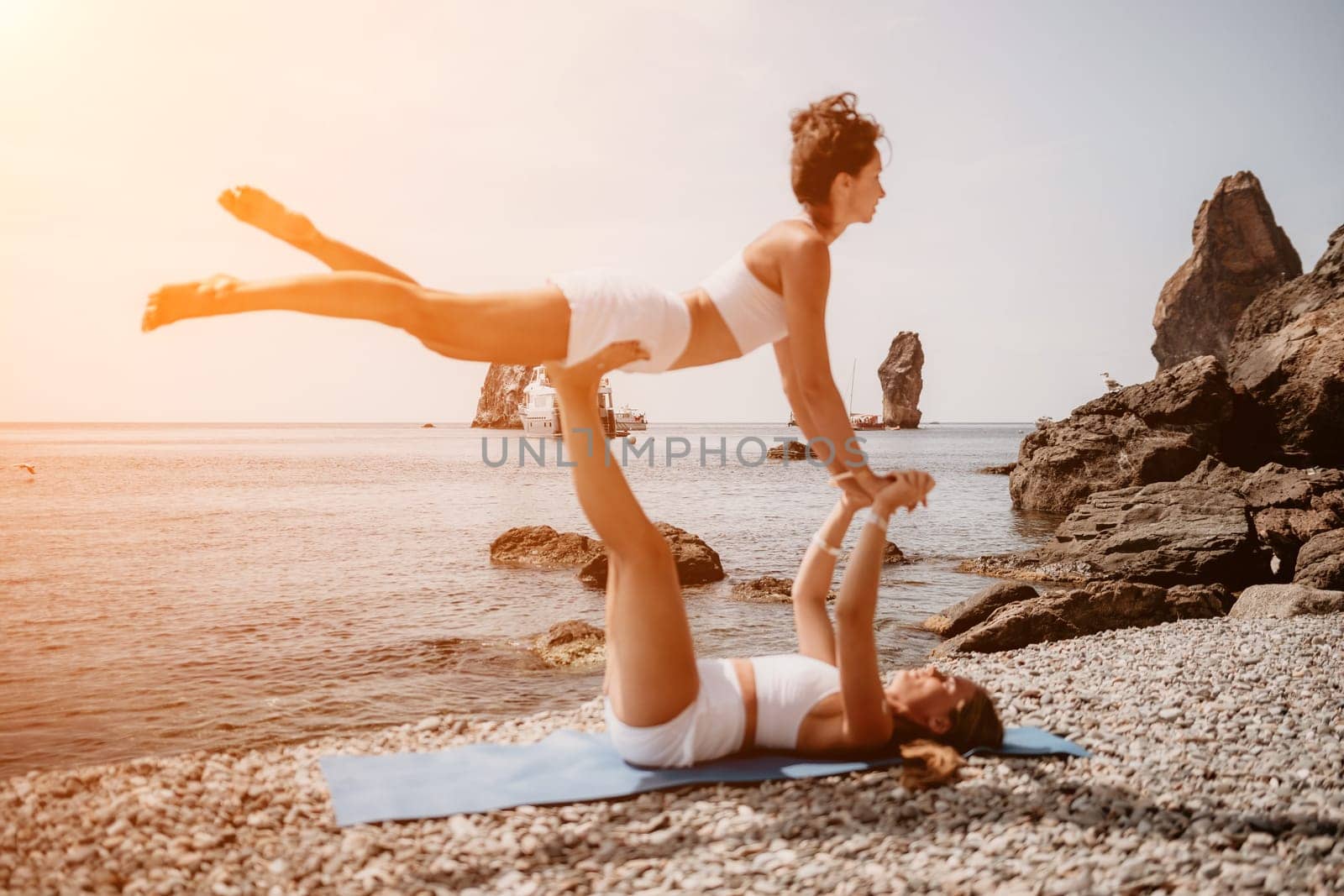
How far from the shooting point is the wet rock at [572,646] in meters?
9.93

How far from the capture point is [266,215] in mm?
4008

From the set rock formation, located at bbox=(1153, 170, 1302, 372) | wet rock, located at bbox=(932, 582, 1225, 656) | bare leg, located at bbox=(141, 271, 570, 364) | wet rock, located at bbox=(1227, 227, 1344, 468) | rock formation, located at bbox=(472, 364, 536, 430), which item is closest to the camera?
bare leg, located at bbox=(141, 271, 570, 364)

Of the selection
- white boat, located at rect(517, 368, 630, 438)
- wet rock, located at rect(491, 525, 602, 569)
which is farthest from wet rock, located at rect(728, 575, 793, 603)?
white boat, located at rect(517, 368, 630, 438)

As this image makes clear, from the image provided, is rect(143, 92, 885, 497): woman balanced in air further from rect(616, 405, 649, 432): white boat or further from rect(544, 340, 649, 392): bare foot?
rect(616, 405, 649, 432): white boat

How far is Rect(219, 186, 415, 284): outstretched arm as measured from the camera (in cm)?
396

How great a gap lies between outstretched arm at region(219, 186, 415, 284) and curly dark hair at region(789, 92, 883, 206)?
2.00 meters

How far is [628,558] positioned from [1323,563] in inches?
457

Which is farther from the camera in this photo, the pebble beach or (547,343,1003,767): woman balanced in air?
(547,343,1003,767): woman balanced in air

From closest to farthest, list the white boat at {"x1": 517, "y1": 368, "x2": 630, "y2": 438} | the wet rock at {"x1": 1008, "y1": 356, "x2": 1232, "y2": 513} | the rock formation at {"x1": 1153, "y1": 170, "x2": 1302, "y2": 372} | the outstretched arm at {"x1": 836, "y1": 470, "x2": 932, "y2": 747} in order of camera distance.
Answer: the outstretched arm at {"x1": 836, "y1": 470, "x2": 932, "y2": 747}, the wet rock at {"x1": 1008, "y1": 356, "x2": 1232, "y2": 513}, the rock formation at {"x1": 1153, "y1": 170, "x2": 1302, "y2": 372}, the white boat at {"x1": 517, "y1": 368, "x2": 630, "y2": 438}

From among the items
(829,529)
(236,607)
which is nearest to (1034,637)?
(829,529)

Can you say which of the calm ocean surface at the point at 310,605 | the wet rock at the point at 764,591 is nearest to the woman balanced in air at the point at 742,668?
the calm ocean surface at the point at 310,605

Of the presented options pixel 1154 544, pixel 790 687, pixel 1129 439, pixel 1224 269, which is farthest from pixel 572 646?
pixel 1224 269

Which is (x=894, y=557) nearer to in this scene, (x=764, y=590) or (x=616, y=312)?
(x=764, y=590)

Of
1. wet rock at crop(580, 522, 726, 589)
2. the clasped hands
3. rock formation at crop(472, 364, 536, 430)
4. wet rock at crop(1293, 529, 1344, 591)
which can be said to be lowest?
wet rock at crop(580, 522, 726, 589)
